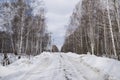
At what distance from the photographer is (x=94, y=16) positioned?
35.7m

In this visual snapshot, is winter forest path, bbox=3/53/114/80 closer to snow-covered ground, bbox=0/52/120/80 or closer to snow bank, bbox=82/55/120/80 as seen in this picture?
snow-covered ground, bbox=0/52/120/80

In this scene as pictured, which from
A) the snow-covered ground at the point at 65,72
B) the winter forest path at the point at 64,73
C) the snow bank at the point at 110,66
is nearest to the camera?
the winter forest path at the point at 64,73

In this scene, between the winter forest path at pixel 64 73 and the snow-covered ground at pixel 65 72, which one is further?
the snow-covered ground at pixel 65 72

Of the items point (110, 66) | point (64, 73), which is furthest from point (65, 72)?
point (110, 66)

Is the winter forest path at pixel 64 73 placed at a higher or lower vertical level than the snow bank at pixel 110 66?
lower

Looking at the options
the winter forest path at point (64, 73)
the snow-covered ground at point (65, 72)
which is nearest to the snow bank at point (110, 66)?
the snow-covered ground at point (65, 72)

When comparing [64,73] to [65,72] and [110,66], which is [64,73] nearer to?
[65,72]

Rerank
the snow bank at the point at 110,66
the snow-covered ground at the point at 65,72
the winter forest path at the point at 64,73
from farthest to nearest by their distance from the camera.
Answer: the snow bank at the point at 110,66, the snow-covered ground at the point at 65,72, the winter forest path at the point at 64,73

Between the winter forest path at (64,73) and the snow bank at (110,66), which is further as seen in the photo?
the snow bank at (110,66)

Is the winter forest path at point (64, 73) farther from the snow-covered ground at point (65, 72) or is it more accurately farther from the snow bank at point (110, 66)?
the snow bank at point (110, 66)

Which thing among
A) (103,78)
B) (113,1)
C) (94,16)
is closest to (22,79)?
(103,78)

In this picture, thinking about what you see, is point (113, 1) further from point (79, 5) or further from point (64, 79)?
point (79, 5)

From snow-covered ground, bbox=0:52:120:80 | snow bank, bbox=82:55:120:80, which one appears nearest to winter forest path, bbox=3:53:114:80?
snow-covered ground, bbox=0:52:120:80

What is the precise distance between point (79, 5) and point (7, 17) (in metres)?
18.5
